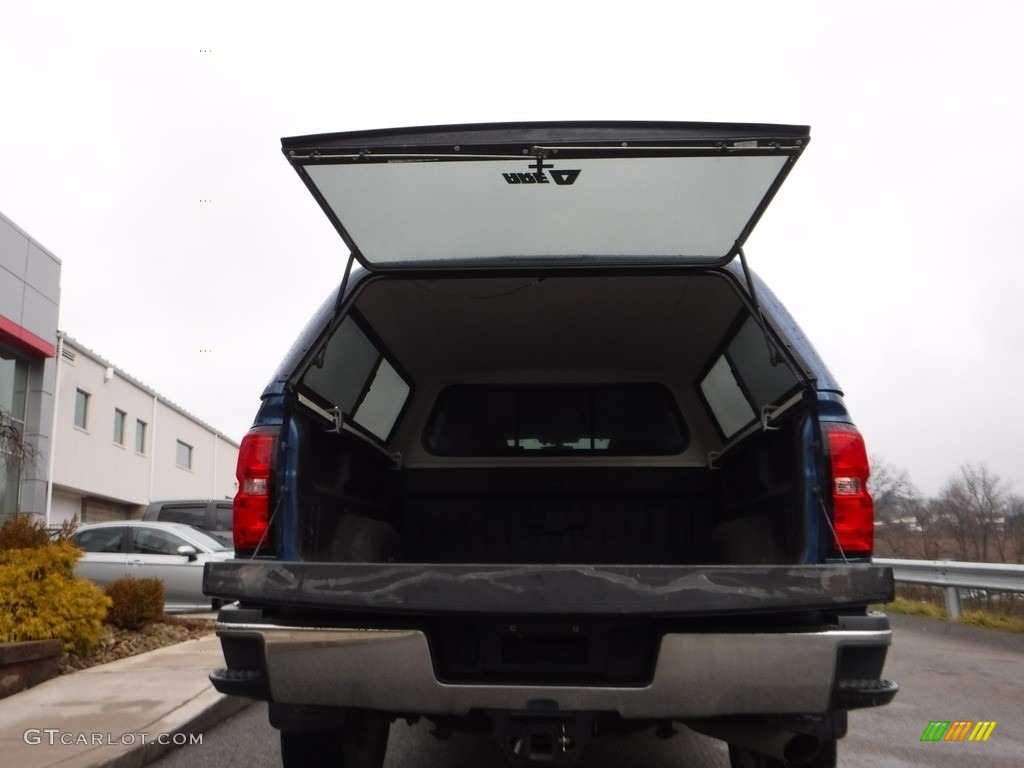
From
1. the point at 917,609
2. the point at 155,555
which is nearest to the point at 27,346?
the point at 155,555

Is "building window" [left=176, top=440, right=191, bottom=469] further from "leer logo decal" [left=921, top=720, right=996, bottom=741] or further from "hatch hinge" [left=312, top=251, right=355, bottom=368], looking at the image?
"hatch hinge" [left=312, top=251, right=355, bottom=368]

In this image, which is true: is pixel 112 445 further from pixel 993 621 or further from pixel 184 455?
pixel 993 621

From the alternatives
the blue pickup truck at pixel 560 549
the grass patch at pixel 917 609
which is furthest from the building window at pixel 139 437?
the blue pickup truck at pixel 560 549

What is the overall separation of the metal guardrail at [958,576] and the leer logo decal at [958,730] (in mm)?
3983

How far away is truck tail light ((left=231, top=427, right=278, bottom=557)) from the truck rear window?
5.43 feet

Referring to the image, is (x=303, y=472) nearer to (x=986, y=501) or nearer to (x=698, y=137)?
(x=698, y=137)

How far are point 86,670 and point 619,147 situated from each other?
6.02 m

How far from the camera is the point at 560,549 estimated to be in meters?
4.57

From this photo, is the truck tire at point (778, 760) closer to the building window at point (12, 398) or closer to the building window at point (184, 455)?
the building window at point (12, 398)

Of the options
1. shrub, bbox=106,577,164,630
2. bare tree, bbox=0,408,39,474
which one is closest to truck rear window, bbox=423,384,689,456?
shrub, bbox=106,577,164,630

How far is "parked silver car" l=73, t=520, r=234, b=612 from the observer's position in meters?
12.6

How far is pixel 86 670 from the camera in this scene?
269 inches

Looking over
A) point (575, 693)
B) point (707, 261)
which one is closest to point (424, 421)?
point (707, 261)

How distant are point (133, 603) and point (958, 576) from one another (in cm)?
922
